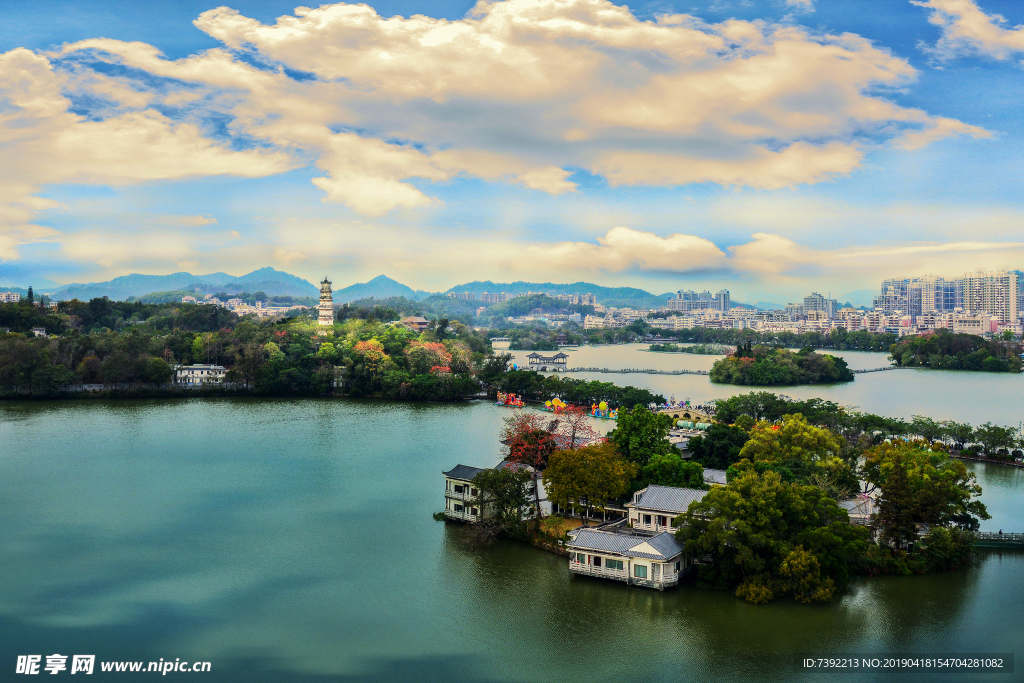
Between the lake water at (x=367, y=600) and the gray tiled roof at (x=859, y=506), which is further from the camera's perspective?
the gray tiled roof at (x=859, y=506)

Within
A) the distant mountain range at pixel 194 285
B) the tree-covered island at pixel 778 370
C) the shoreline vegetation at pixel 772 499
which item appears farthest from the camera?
the distant mountain range at pixel 194 285

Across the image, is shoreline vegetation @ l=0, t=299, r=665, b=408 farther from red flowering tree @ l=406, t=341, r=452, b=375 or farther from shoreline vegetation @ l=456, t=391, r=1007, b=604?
shoreline vegetation @ l=456, t=391, r=1007, b=604

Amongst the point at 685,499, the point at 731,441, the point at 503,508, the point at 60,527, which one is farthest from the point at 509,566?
the point at 60,527

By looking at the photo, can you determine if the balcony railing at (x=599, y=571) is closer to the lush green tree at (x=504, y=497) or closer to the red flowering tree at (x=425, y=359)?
the lush green tree at (x=504, y=497)

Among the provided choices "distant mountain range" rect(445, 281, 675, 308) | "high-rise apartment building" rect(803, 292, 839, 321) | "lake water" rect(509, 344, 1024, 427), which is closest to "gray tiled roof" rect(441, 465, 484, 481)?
"lake water" rect(509, 344, 1024, 427)

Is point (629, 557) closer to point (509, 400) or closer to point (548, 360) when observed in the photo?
point (509, 400)

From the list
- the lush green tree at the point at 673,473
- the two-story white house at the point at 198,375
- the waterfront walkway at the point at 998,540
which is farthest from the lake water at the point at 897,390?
the two-story white house at the point at 198,375
